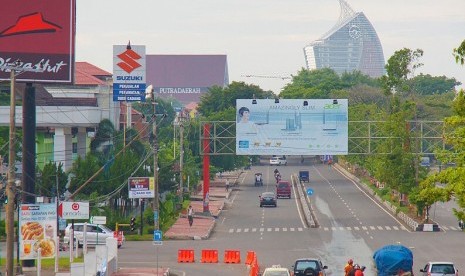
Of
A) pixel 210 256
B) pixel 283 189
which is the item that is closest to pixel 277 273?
pixel 210 256

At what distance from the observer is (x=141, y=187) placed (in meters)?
68.7

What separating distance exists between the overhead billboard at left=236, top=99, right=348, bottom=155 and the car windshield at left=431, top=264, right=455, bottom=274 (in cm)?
4021

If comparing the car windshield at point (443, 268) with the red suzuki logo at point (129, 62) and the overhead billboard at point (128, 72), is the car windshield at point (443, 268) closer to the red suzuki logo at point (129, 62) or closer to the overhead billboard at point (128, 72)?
the overhead billboard at point (128, 72)

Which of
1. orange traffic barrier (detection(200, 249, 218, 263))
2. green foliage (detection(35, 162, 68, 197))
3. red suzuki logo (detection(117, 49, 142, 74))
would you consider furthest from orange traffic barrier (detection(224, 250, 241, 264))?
red suzuki logo (detection(117, 49, 142, 74))

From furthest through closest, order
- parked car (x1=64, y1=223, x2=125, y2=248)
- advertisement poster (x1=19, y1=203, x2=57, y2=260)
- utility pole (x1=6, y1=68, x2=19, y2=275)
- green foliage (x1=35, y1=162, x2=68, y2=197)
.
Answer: green foliage (x1=35, y1=162, x2=68, y2=197) < parked car (x1=64, y1=223, x2=125, y2=248) < advertisement poster (x1=19, y1=203, x2=57, y2=260) < utility pole (x1=6, y1=68, x2=19, y2=275)

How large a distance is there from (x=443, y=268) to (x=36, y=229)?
50.4 feet

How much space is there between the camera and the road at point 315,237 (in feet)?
190

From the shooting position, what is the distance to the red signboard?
56.6 meters

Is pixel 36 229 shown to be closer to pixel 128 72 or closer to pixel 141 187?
pixel 141 187

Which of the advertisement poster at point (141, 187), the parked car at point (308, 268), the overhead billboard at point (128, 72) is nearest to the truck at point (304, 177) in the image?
the overhead billboard at point (128, 72)

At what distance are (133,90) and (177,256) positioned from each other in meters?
23.9

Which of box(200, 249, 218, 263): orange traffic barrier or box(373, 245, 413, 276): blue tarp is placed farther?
box(200, 249, 218, 263): orange traffic barrier

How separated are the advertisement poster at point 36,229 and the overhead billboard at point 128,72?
3691cm

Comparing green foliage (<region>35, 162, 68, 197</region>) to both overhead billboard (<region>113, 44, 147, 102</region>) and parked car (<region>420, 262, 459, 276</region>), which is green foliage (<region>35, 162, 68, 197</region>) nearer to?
overhead billboard (<region>113, 44, 147, 102</region>)
